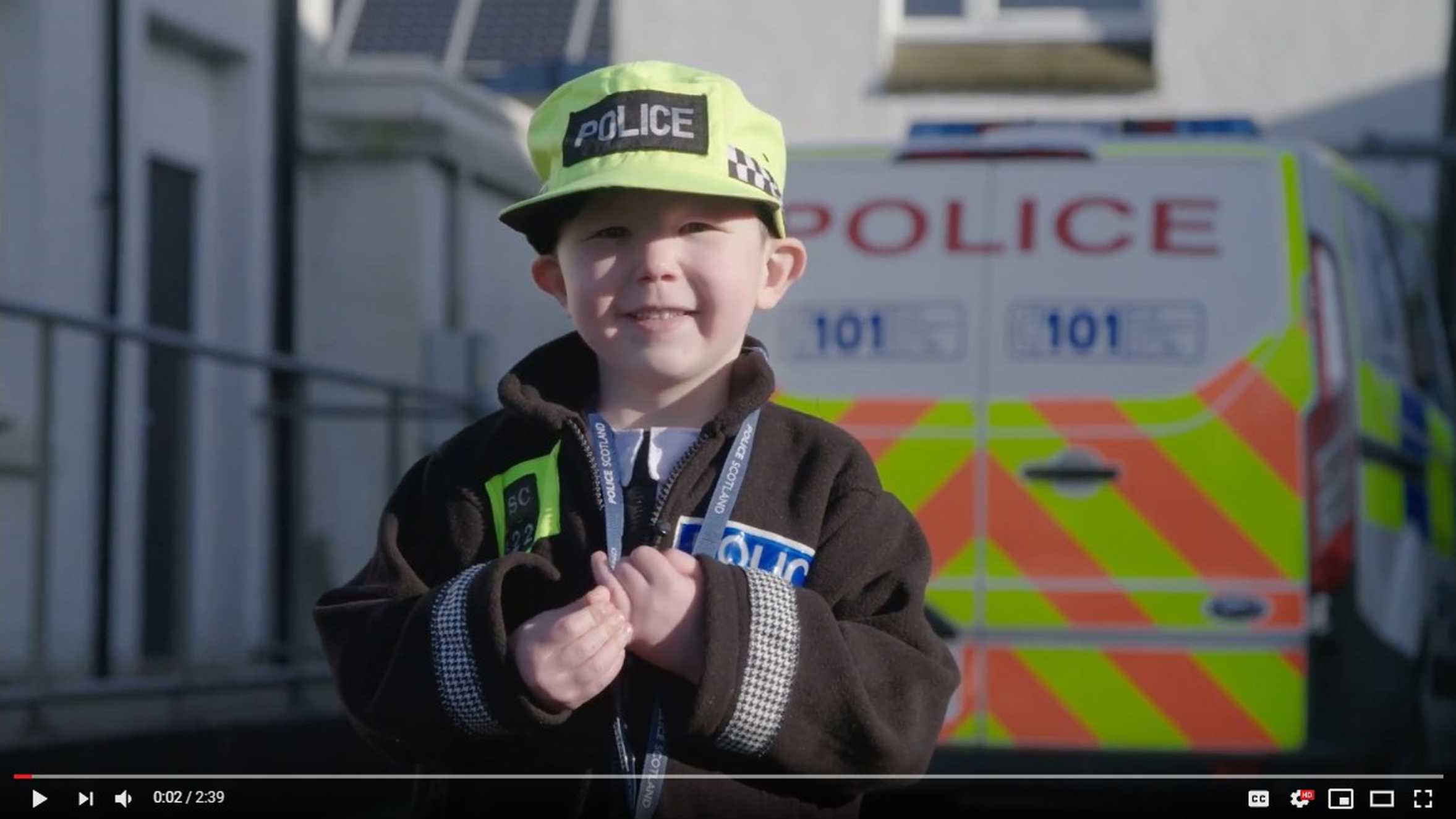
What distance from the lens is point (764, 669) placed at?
77.0 inches

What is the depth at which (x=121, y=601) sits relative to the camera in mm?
6152

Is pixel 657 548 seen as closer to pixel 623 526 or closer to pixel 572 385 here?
pixel 623 526

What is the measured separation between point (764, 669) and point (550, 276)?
17.2 inches

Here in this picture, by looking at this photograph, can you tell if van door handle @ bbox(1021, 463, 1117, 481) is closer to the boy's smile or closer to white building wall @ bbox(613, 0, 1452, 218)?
the boy's smile

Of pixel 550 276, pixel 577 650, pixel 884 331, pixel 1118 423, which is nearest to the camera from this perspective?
pixel 577 650

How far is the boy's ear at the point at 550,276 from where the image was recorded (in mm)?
2184

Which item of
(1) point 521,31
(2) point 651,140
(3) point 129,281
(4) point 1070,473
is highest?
(1) point 521,31

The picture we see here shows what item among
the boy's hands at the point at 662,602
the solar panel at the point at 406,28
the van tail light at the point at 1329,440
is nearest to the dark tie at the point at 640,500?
the boy's hands at the point at 662,602

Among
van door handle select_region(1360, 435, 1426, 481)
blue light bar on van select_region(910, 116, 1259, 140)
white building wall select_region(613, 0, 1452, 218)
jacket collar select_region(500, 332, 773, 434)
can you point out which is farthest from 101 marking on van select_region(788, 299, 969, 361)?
white building wall select_region(613, 0, 1452, 218)

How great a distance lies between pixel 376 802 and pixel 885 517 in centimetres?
177

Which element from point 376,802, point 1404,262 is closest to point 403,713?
point 376,802

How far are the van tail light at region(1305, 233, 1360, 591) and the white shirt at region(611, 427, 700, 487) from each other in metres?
3.05

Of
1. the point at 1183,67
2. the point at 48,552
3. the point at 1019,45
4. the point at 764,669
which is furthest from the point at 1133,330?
the point at 1019,45

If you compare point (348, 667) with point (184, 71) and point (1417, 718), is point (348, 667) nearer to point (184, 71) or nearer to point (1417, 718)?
point (1417, 718)
